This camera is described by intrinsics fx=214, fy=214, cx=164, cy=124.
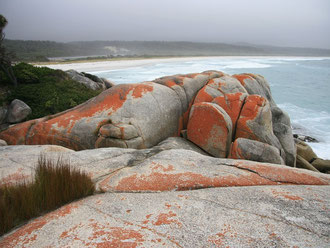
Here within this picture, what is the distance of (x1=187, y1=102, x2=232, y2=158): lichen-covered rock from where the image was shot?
7230mm

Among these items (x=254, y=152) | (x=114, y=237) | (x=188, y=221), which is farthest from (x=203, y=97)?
(x=114, y=237)

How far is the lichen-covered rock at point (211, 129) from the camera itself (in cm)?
723

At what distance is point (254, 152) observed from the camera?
6.82 metres

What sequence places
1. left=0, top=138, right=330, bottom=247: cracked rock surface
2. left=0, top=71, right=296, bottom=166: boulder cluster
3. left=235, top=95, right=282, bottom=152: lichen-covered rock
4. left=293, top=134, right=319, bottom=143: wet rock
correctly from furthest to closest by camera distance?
left=293, top=134, right=319, bottom=143: wet rock < left=235, top=95, right=282, bottom=152: lichen-covered rock < left=0, top=71, right=296, bottom=166: boulder cluster < left=0, top=138, right=330, bottom=247: cracked rock surface

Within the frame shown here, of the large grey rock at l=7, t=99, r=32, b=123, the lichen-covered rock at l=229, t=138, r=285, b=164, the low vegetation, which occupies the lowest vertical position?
the lichen-covered rock at l=229, t=138, r=285, b=164

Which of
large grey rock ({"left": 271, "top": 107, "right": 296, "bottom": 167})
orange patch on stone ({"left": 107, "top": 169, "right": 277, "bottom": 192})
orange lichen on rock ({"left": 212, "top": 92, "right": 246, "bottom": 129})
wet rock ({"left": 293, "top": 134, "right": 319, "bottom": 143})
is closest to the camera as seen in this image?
orange patch on stone ({"left": 107, "top": 169, "right": 277, "bottom": 192})

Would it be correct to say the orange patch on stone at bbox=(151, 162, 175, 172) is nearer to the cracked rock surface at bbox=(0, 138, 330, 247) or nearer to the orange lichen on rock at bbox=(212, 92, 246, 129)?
the cracked rock surface at bbox=(0, 138, 330, 247)

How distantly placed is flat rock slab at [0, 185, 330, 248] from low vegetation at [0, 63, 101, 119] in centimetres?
1013

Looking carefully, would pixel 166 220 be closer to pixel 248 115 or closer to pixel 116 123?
pixel 116 123

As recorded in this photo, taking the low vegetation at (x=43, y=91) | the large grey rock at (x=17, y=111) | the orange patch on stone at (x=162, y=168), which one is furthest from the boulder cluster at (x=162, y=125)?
the low vegetation at (x=43, y=91)

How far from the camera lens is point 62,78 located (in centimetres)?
1588

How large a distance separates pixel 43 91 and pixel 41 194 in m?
11.8

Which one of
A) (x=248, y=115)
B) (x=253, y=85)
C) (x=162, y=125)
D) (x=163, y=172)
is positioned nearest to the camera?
(x=163, y=172)

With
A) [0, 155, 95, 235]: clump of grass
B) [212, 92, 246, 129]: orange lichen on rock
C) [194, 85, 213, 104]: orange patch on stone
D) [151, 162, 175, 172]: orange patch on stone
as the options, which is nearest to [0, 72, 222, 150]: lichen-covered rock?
[194, 85, 213, 104]: orange patch on stone
